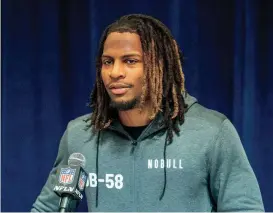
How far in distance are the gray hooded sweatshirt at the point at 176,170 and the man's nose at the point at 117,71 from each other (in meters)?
0.16

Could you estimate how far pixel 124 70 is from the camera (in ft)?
3.79

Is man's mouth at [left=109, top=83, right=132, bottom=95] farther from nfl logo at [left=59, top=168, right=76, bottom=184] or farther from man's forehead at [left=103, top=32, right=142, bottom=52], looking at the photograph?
nfl logo at [left=59, top=168, right=76, bottom=184]

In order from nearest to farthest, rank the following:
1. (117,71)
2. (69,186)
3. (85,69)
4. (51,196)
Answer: (69,186) → (117,71) → (51,196) → (85,69)

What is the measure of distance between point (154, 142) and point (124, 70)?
20cm

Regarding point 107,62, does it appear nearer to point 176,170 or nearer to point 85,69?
point 176,170

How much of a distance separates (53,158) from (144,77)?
67cm

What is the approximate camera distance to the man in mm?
1162

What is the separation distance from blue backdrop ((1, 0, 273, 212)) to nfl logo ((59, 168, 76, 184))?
27.8 inches

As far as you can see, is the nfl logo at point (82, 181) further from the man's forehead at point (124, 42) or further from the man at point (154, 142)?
the man's forehead at point (124, 42)

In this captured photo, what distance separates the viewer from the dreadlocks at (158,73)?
1.21m

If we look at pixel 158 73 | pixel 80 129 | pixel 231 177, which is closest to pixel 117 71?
pixel 158 73

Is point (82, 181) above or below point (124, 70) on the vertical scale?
below

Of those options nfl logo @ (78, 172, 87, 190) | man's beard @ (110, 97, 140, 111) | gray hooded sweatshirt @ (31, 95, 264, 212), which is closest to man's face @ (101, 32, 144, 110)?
man's beard @ (110, 97, 140, 111)

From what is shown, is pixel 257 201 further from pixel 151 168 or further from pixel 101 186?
pixel 101 186
